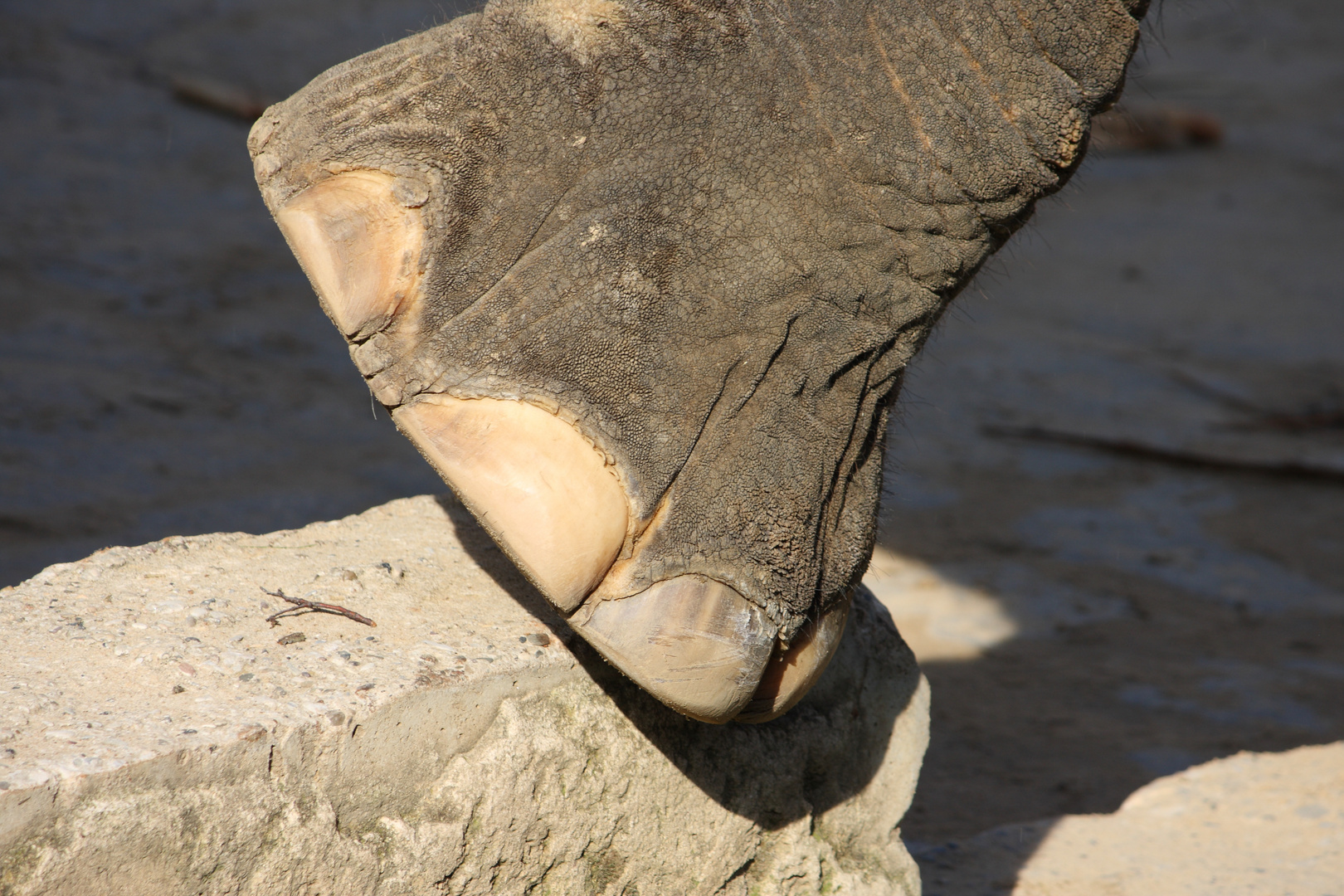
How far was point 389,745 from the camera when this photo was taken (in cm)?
128

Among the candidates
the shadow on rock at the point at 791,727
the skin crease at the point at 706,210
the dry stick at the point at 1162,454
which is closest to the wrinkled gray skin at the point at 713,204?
the skin crease at the point at 706,210

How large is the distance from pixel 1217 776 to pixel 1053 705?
71 cm

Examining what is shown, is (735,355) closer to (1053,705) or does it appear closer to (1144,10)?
(1144,10)

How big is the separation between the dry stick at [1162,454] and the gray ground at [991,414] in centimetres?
3

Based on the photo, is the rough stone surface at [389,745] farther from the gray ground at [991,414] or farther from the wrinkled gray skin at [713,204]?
the gray ground at [991,414]

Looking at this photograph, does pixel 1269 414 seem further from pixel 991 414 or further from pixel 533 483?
pixel 533 483

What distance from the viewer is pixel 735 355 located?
1369mm

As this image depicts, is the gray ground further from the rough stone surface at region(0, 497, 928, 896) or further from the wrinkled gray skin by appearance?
the rough stone surface at region(0, 497, 928, 896)

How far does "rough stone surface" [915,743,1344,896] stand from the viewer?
198 cm

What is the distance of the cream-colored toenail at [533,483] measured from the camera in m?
1.23

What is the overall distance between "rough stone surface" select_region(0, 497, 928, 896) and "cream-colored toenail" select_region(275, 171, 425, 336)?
0.40m

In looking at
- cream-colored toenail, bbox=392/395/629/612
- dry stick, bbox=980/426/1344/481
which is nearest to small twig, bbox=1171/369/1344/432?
dry stick, bbox=980/426/1344/481

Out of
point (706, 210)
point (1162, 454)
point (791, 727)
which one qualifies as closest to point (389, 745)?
point (791, 727)

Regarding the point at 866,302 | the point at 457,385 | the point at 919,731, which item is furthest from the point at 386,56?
the point at 919,731
